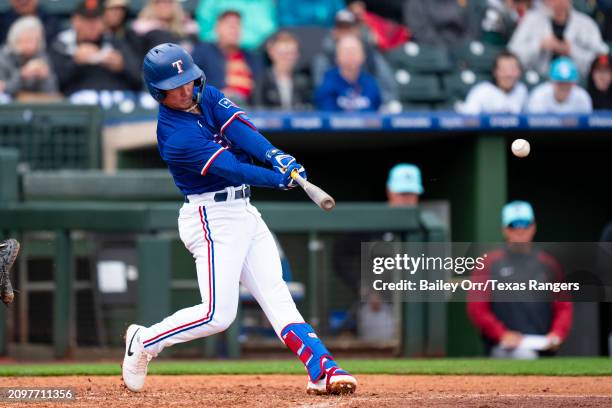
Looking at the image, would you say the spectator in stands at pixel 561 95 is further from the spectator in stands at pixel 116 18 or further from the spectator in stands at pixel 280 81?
the spectator in stands at pixel 116 18

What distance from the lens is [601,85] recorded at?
11.4 metres

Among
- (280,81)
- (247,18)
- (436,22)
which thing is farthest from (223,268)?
(436,22)

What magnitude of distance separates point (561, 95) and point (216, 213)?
577cm

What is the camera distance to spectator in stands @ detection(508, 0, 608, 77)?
39.8 feet

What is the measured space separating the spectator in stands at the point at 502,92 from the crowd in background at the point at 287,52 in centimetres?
1

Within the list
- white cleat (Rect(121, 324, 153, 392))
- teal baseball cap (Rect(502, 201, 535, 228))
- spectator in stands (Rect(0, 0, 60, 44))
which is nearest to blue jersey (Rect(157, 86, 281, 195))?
white cleat (Rect(121, 324, 153, 392))

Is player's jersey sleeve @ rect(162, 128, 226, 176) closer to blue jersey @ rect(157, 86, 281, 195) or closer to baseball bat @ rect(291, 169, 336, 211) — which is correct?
blue jersey @ rect(157, 86, 281, 195)

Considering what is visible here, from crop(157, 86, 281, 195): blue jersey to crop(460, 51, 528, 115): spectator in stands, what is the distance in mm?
5444

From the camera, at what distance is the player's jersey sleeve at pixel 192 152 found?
17.6ft

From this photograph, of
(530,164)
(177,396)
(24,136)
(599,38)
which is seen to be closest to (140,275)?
(24,136)

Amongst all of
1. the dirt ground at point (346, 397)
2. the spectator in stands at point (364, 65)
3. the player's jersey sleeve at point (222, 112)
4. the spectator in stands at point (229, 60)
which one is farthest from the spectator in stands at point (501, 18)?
the player's jersey sleeve at point (222, 112)

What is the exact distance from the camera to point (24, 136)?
1018cm

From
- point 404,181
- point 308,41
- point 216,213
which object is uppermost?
point 308,41

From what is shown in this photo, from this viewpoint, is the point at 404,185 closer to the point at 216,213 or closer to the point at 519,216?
the point at 519,216
